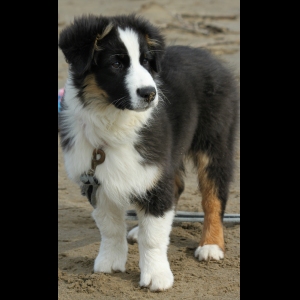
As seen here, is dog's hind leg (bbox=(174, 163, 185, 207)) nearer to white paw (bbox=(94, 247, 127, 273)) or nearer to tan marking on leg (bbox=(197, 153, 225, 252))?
tan marking on leg (bbox=(197, 153, 225, 252))

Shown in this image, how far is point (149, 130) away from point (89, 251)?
1518 millimetres

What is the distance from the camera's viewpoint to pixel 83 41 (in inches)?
177

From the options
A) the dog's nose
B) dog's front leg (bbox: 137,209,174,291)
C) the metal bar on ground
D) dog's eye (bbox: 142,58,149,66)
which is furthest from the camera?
the metal bar on ground

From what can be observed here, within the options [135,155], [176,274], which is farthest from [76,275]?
[135,155]

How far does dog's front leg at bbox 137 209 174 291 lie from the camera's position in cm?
484

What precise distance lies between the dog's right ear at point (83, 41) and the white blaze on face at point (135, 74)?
0.16 meters

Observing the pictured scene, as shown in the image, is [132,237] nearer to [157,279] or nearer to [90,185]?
[157,279]

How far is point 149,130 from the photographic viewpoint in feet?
15.8

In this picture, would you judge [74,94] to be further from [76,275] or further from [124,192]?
[76,275]

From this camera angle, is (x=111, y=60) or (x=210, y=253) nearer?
(x=111, y=60)

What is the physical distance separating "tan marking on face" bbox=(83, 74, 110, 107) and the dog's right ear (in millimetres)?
138

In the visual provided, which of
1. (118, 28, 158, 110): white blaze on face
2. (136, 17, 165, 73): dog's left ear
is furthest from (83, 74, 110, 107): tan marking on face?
(136, 17, 165, 73): dog's left ear

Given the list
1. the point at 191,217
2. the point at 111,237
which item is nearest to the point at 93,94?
the point at 111,237

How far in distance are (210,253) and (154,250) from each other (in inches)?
31.7
